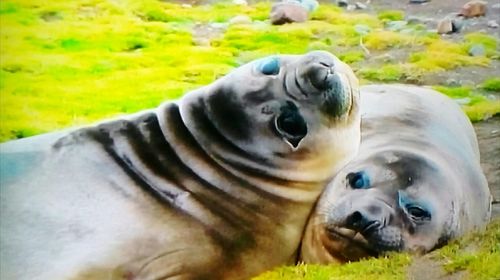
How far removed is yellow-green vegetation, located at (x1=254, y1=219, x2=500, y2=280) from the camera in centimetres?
239

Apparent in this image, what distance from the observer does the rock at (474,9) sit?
2697 mm

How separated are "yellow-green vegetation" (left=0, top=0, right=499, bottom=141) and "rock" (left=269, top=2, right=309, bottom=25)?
0.02 meters

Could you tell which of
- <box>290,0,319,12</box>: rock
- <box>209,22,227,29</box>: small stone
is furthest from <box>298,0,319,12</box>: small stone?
<box>209,22,227,29</box>: small stone

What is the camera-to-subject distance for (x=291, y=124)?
8.36 ft

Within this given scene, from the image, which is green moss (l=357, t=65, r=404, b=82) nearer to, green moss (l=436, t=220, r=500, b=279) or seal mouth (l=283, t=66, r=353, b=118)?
seal mouth (l=283, t=66, r=353, b=118)

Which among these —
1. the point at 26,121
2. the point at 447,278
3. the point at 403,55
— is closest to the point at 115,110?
the point at 26,121

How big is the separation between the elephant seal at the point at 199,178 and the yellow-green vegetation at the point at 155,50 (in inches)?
5.8

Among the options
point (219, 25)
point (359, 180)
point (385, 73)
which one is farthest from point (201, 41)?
point (359, 180)

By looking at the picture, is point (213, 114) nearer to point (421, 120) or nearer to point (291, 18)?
point (291, 18)

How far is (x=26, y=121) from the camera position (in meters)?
2.87

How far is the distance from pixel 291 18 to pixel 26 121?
2.46ft

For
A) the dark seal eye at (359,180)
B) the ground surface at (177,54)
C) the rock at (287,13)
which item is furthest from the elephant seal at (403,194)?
the rock at (287,13)

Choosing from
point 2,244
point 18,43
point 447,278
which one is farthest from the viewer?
point 18,43

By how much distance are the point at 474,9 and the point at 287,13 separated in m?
0.47
